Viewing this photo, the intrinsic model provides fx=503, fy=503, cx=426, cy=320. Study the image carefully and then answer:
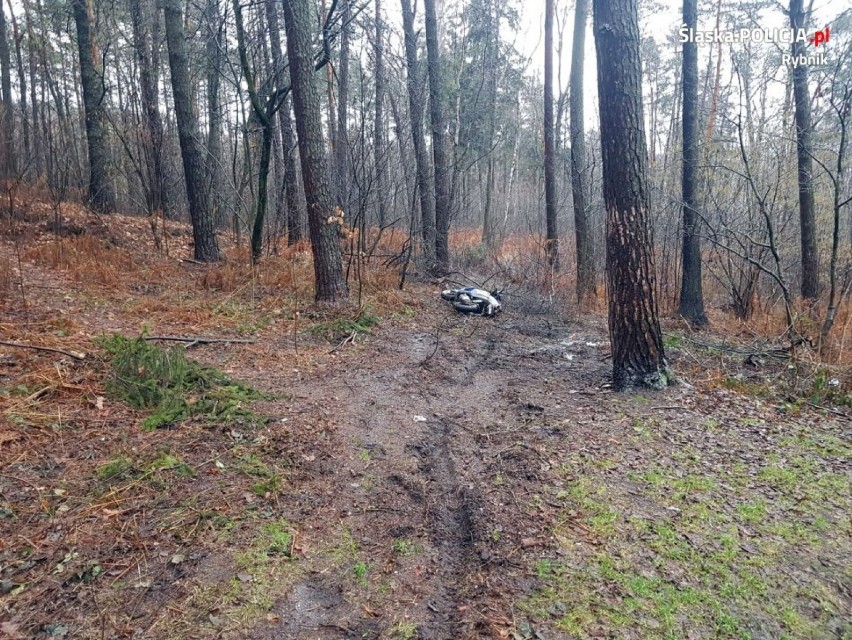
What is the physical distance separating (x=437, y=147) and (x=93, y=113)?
747 centimetres

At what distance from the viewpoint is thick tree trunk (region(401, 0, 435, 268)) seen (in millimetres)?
Answer: 10758

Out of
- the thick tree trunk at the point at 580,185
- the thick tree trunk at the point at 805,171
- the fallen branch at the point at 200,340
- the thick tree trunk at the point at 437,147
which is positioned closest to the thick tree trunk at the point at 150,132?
the fallen branch at the point at 200,340

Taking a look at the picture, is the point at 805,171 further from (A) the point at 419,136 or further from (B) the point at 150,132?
(B) the point at 150,132

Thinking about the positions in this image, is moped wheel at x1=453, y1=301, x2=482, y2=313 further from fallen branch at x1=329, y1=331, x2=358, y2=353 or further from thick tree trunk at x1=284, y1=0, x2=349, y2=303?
fallen branch at x1=329, y1=331, x2=358, y2=353

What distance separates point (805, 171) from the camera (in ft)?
27.2

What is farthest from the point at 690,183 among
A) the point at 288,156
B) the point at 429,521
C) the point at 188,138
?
the point at 188,138

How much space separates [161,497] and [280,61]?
30.5 feet

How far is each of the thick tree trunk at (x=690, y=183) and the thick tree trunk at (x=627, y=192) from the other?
3821 millimetres

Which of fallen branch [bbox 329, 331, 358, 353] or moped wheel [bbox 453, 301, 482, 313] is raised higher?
moped wheel [bbox 453, 301, 482, 313]

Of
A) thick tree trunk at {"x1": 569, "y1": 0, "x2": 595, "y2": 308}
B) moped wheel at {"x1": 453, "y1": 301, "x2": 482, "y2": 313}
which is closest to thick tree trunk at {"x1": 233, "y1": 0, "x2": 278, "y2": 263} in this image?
moped wheel at {"x1": 453, "y1": 301, "x2": 482, "y2": 313}

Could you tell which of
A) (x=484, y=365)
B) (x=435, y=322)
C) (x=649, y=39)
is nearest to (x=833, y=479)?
(x=484, y=365)

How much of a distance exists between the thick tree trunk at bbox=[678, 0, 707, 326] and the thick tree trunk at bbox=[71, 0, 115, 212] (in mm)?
11557

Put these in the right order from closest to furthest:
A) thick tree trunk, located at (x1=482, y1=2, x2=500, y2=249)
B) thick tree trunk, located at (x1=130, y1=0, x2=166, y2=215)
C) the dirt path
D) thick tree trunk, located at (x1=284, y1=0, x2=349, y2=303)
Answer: the dirt path, thick tree trunk, located at (x1=284, y1=0, x2=349, y2=303), thick tree trunk, located at (x1=130, y1=0, x2=166, y2=215), thick tree trunk, located at (x1=482, y1=2, x2=500, y2=249)

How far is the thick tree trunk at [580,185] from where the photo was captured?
398 inches
